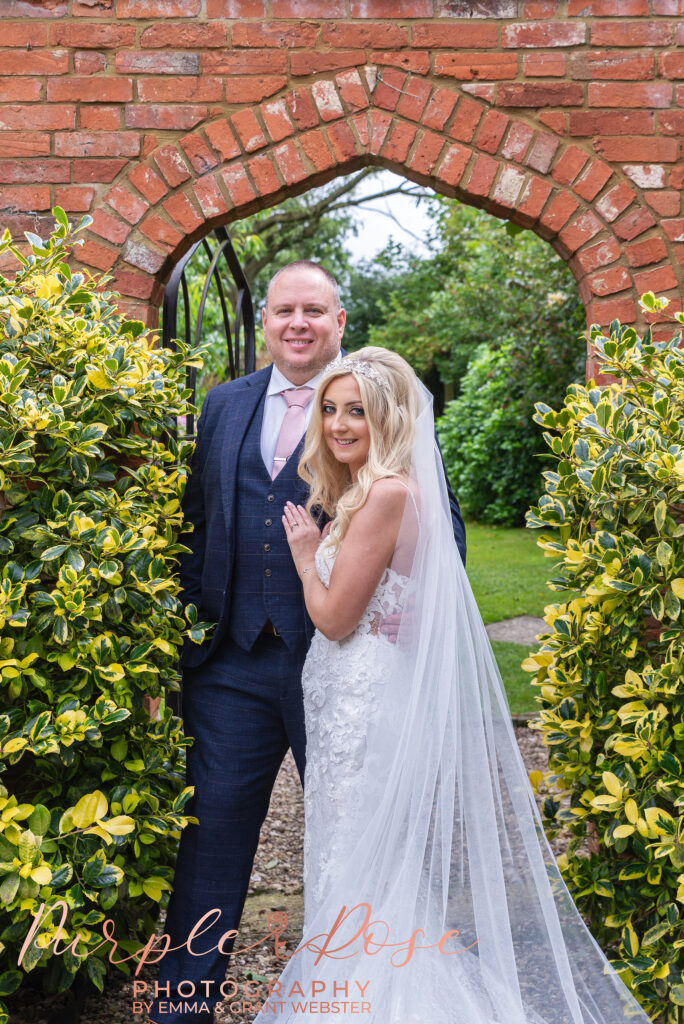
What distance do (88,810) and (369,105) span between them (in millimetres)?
2467

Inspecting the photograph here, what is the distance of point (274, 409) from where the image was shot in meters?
2.76

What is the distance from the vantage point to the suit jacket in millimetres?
2596

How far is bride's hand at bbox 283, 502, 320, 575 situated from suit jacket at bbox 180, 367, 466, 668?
0.76 feet

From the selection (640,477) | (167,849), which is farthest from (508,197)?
(167,849)

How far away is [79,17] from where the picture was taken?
3.11 metres

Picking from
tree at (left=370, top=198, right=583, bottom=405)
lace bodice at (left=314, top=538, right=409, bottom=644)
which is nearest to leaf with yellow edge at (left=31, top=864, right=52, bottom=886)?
lace bodice at (left=314, top=538, right=409, bottom=644)

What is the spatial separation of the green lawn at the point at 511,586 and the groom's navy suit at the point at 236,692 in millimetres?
3218

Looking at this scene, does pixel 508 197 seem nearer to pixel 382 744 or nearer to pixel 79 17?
pixel 79 17

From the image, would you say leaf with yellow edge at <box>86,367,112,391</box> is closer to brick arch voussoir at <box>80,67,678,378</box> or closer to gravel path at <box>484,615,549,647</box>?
brick arch voussoir at <box>80,67,678,378</box>

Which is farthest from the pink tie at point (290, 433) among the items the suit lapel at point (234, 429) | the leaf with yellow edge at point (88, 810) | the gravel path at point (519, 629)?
the gravel path at point (519, 629)

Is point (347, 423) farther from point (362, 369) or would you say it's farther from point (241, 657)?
point (241, 657)

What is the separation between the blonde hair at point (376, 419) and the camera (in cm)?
228

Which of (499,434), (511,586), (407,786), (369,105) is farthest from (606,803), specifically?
(499,434)

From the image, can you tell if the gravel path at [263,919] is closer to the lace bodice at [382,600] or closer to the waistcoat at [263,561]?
the waistcoat at [263,561]
